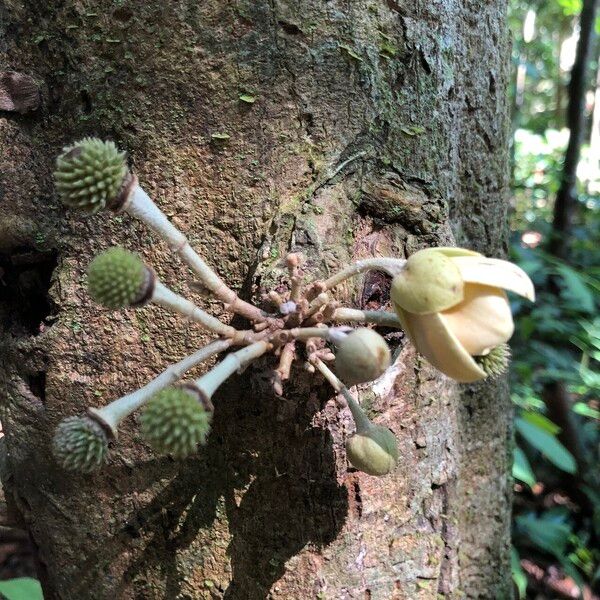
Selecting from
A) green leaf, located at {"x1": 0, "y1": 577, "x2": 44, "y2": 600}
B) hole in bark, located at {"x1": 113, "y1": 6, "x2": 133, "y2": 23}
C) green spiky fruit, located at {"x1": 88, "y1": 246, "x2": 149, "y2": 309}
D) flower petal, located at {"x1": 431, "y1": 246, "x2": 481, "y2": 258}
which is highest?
hole in bark, located at {"x1": 113, "y1": 6, "x2": 133, "y2": 23}

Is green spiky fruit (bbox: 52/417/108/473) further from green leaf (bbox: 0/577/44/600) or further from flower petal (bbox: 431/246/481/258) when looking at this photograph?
green leaf (bbox: 0/577/44/600)

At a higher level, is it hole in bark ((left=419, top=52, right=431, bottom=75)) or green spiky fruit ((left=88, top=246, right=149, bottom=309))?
hole in bark ((left=419, top=52, right=431, bottom=75))

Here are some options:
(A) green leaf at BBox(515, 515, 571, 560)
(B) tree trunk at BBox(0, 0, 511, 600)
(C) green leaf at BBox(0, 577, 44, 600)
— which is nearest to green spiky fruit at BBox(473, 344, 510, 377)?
(B) tree trunk at BBox(0, 0, 511, 600)

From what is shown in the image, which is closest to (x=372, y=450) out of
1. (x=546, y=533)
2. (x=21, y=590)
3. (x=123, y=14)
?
(x=123, y=14)

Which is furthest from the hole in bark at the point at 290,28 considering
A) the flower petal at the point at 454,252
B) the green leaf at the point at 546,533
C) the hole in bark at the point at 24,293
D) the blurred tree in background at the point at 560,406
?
the green leaf at the point at 546,533

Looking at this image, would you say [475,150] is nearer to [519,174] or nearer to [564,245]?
[564,245]

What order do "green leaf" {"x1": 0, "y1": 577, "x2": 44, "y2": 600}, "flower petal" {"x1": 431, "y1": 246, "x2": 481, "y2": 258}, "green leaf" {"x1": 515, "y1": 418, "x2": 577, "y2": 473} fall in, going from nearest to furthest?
"flower petal" {"x1": 431, "y1": 246, "x2": 481, "y2": 258} < "green leaf" {"x1": 0, "y1": 577, "x2": 44, "y2": 600} < "green leaf" {"x1": 515, "y1": 418, "x2": 577, "y2": 473}

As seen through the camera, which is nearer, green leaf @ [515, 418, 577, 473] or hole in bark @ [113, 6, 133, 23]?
hole in bark @ [113, 6, 133, 23]

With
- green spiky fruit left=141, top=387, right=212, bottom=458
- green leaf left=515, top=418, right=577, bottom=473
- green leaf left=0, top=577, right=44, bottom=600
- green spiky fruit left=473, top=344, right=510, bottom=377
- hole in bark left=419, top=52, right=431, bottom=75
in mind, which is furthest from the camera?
green leaf left=515, top=418, right=577, bottom=473
